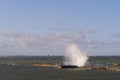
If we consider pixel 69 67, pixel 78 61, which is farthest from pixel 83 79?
pixel 78 61

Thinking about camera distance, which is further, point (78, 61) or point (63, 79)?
point (78, 61)

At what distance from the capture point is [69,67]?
134m

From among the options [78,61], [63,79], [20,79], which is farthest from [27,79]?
[78,61]

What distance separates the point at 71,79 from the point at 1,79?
A: 1526 centimetres

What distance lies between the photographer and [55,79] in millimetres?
84875

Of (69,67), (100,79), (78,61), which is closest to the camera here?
(100,79)

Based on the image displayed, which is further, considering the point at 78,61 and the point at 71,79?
the point at 78,61

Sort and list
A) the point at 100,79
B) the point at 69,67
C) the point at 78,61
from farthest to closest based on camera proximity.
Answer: the point at 78,61
the point at 69,67
the point at 100,79

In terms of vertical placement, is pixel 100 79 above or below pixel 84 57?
below

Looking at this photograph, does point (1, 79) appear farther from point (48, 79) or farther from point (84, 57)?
point (84, 57)

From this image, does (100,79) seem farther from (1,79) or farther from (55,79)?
(1,79)

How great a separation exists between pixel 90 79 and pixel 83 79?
4.96 ft

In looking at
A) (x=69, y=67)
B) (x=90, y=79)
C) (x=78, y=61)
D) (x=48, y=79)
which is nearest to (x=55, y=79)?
(x=48, y=79)

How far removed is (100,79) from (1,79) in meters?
21.4
